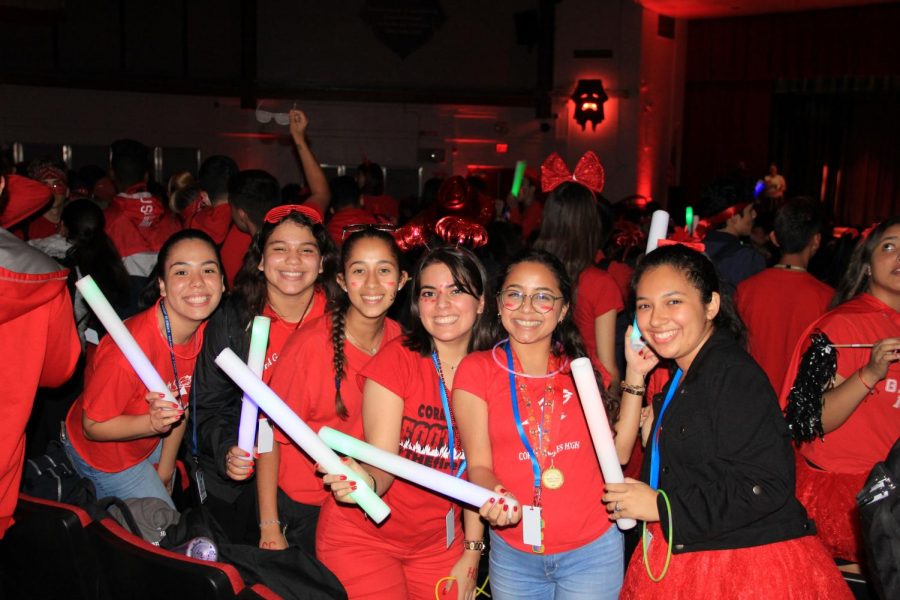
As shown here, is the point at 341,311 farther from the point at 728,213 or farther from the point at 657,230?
the point at 728,213

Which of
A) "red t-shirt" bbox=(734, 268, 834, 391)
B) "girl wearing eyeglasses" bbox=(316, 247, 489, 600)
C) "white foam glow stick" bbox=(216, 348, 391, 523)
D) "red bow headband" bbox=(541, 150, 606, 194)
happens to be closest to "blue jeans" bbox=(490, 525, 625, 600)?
"girl wearing eyeglasses" bbox=(316, 247, 489, 600)

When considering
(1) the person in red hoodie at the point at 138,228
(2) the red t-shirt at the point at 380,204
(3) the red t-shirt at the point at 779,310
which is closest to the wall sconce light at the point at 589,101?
(2) the red t-shirt at the point at 380,204

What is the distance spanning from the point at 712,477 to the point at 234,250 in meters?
3.49

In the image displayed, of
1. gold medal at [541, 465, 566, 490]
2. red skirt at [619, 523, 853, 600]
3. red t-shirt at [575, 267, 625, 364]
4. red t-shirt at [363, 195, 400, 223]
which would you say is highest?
red t-shirt at [363, 195, 400, 223]

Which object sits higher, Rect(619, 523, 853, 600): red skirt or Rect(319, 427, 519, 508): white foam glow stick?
Rect(319, 427, 519, 508): white foam glow stick

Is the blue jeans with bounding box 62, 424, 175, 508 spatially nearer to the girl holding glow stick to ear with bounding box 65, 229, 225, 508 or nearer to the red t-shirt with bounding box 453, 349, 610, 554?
the girl holding glow stick to ear with bounding box 65, 229, 225, 508

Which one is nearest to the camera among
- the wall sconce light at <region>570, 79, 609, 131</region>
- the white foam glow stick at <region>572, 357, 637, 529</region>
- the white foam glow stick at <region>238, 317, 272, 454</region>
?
the white foam glow stick at <region>572, 357, 637, 529</region>

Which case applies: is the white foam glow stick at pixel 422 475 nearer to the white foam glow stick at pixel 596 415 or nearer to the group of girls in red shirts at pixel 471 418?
the group of girls in red shirts at pixel 471 418

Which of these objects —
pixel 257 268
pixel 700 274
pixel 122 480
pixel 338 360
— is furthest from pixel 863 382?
pixel 122 480

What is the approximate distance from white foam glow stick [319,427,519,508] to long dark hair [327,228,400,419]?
2.02 ft

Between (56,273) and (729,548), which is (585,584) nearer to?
(729,548)

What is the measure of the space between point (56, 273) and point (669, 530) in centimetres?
193

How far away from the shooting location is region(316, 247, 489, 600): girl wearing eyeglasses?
2.66 meters

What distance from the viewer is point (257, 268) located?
11.2ft
